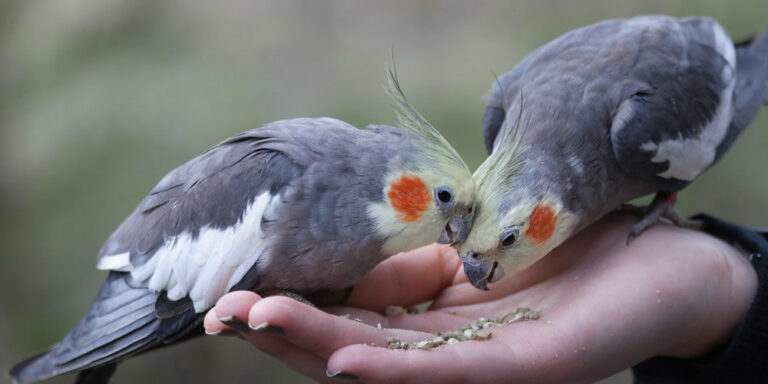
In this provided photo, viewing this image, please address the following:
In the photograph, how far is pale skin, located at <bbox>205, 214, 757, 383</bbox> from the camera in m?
1.55

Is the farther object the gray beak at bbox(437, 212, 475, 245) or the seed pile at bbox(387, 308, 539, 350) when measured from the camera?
the gray beak at bbox(437, 212, 475, 245)

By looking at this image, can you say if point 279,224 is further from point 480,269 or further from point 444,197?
point 480,269

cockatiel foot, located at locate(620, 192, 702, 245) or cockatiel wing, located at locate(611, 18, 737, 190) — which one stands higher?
Answer: cockatiel wing, located at locate(611, 18, 737, 190)

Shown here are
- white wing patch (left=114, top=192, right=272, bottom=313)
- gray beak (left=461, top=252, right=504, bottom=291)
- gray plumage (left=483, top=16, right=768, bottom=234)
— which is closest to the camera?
white wing patch (left=114, top=192, right=272, bottom=313)

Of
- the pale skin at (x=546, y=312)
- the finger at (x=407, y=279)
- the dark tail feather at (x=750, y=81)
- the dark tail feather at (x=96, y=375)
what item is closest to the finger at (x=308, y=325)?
the pale skin at (x=546, y=312)

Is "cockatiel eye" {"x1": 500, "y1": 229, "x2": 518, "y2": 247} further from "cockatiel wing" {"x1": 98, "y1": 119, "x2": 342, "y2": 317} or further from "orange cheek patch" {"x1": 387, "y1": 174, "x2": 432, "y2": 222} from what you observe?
"cockatiel wing" {"x1": 98, "y1": 119, "x2": 342, "y2": 317}

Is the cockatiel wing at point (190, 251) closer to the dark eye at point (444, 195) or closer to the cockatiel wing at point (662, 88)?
the dark eye at point (444, 195)

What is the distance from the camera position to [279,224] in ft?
6.48

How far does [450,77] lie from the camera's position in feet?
14.3

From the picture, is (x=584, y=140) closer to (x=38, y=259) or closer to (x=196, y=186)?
→ (x=196, y=186)

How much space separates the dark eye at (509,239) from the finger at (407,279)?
0.49 metres

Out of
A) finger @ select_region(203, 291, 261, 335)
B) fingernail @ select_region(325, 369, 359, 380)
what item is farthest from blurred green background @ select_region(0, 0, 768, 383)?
fingernail @ select_region(325, 369, 359, 380)

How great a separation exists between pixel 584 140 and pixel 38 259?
133 inches

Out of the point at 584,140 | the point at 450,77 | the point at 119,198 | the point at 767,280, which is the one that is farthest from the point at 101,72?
the point at 767,280
